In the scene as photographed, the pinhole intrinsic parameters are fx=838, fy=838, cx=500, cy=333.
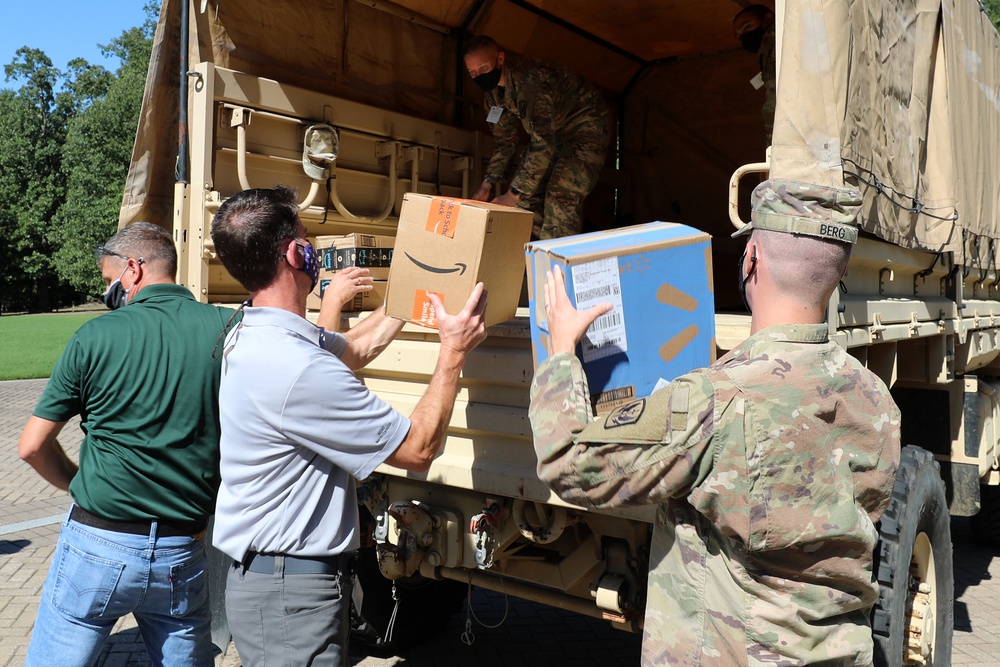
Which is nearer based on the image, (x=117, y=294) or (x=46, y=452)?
(x=46, y=452)

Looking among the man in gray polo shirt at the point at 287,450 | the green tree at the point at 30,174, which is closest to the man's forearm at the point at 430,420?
the man in gray polo shirt at the point at 287,450

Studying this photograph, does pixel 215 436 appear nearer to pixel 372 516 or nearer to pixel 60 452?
pixel 60 452

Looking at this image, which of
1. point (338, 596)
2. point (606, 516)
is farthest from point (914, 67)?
point (338, 596)

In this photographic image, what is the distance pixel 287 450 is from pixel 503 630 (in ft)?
8.68

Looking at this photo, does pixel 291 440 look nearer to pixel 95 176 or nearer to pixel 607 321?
pixel 607 321

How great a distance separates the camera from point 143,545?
229cm

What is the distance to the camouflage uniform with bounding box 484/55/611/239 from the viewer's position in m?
4.21

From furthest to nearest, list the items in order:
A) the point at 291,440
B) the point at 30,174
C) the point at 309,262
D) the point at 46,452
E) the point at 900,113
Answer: the point at 30,174 → the point at 900,113 → the point at 46,452 → the point at 309,262 → the point at 291,440

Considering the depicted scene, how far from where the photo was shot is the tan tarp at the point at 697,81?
2289 mm

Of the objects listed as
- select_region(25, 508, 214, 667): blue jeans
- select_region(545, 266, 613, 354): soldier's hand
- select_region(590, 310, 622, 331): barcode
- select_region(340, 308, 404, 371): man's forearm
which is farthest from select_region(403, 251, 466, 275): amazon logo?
select_region(25, 508, 214, 667): blue jeans

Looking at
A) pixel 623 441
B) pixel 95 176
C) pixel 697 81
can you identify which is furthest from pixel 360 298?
pixel 95 176

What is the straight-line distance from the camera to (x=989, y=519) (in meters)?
5.48

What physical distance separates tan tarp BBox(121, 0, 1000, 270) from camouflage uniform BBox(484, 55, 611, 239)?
1.63 feet

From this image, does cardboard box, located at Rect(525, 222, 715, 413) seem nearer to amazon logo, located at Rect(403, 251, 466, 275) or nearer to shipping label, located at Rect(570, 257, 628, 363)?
shipping label, located at Rect(570, 257, 628, 363)
